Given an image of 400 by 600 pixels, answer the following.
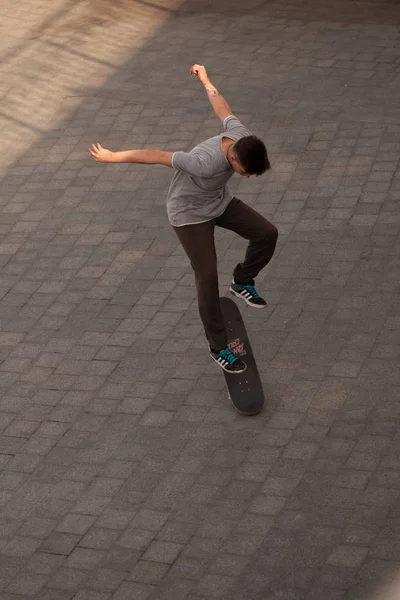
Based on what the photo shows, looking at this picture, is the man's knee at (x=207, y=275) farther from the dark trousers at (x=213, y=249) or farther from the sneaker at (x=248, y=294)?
the sneaker at (x=248, y=294)

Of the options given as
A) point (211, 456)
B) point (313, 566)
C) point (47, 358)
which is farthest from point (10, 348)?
point (313, 566)

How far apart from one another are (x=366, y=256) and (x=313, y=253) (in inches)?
19.2

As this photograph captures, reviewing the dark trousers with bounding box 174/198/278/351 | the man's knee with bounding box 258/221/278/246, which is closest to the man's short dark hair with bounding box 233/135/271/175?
the dark trousers with bounding box 174/198/278/351

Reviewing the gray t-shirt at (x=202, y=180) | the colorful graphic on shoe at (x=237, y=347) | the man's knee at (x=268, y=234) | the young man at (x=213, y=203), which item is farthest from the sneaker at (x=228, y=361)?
the gray t-shirt at (x=202, y=180)

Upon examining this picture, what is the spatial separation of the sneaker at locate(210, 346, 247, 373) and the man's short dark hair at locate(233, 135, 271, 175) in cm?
154

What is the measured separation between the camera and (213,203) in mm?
7242

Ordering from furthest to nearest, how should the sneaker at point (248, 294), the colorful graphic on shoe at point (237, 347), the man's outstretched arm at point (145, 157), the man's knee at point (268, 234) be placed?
the sneaker at point (248, 294) → the colorful graphic on shoe at point (237, 347) → the man's knee at point (268, 234) → the man's outstretched arm at point (145, 157)

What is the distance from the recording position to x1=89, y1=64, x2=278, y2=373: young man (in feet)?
22.2

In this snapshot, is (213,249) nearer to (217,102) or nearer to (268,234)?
(268,234)

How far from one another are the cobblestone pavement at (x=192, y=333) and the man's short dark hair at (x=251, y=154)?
6.27 ft

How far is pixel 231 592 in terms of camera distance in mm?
6074

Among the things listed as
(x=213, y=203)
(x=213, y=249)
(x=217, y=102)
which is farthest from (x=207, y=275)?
(x=217, y=102)

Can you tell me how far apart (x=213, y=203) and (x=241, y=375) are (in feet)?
4.40

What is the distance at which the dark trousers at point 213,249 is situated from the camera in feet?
23.6
